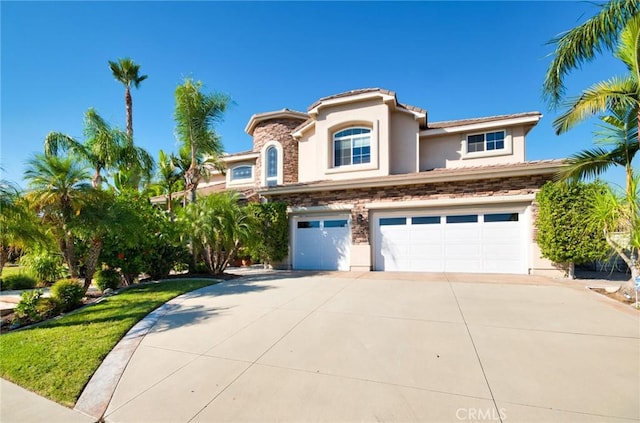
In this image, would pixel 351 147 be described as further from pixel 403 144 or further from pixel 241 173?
pixel 241 173

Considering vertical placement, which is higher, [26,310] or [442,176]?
[442,176]

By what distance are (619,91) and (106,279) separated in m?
15.1

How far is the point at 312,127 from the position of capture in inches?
623

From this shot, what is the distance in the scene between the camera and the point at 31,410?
2.93 metres

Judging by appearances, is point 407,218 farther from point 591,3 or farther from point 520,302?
point 591,3

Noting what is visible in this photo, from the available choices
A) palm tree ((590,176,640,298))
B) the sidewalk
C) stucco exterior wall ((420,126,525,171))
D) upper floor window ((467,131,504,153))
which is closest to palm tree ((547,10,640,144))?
palm tree ((590,176,640,298))

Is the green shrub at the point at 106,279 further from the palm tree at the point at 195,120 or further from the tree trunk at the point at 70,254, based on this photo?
the palm tree at the point at 195,120

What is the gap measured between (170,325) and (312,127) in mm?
12922

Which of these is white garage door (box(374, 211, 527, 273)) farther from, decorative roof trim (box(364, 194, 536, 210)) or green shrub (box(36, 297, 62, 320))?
green shrub (box(36, 297, 62, 320))

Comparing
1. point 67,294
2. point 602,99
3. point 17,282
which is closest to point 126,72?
point 17,282

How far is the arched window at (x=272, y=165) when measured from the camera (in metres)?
18.6

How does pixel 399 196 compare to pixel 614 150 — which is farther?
pixel 399 196

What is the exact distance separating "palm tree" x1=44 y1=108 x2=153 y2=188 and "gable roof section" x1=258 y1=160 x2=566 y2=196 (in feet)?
22.5

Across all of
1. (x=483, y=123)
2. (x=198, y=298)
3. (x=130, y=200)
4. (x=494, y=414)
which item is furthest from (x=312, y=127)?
(x=494, y=414)
